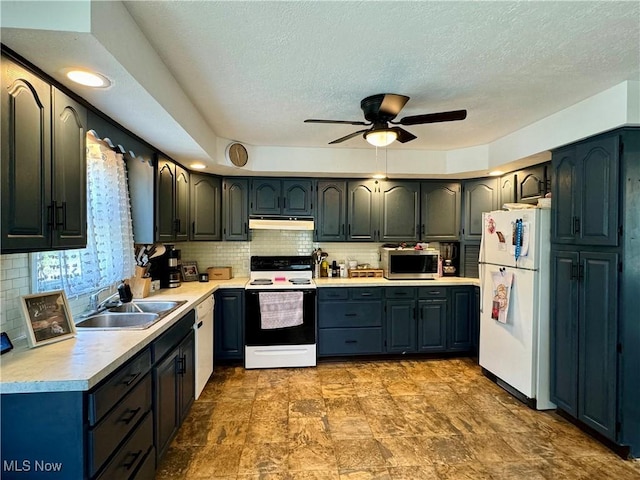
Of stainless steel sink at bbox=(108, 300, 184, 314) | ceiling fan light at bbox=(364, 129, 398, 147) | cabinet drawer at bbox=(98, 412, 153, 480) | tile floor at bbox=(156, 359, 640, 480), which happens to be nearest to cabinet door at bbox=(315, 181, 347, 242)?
tile floor at bbox=(156, 359, 640, 480)

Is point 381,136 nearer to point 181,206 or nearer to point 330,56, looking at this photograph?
point 330,56

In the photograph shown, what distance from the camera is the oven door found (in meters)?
3.62

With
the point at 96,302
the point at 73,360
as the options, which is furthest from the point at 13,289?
the point at 96,302

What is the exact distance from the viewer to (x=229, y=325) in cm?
365

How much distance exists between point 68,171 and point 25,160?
0.91 feet

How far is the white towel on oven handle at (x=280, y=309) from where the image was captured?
3.60m

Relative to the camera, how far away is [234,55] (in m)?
1.85

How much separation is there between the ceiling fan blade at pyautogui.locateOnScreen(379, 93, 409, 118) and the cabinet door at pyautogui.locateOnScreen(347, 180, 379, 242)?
5.87ft

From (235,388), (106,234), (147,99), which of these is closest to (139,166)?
(106,234)

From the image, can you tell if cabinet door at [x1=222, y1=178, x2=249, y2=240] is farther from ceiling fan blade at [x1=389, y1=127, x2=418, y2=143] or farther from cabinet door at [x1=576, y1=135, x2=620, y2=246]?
cabinet door at [x1=576, y1=135, x2=620, y2=246]

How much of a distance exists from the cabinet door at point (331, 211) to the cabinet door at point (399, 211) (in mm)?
472

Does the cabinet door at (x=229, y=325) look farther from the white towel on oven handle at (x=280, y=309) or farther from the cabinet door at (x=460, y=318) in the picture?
the cabinet door at (x=460, y=318)

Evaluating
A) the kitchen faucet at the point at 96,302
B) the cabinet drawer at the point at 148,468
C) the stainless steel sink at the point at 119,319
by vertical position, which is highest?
the kitchen faucet at the point at 96,302

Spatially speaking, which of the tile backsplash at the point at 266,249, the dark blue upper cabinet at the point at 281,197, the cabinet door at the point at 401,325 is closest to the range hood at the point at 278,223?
the dark blue upper cabinet at the point at 281,197
